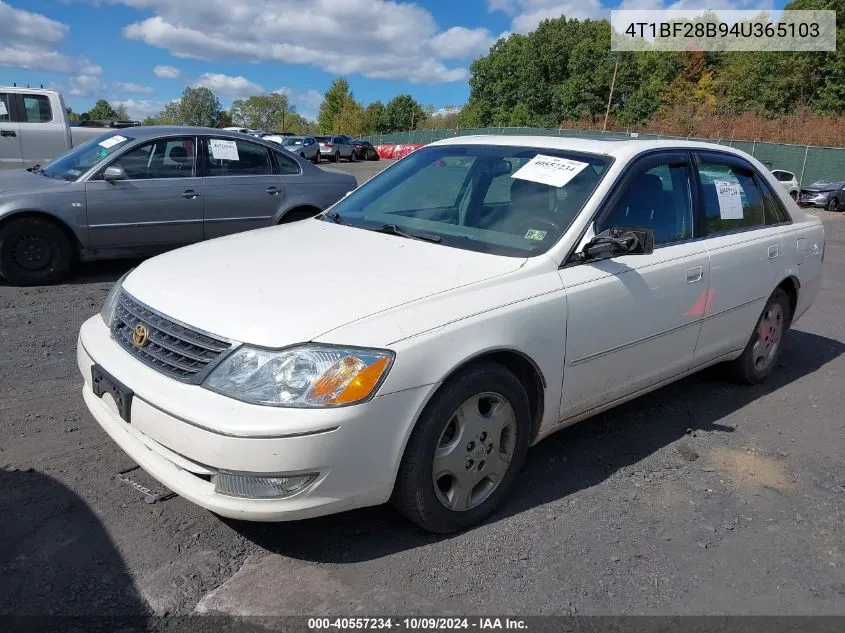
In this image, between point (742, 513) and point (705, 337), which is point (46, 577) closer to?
point (742, 513)

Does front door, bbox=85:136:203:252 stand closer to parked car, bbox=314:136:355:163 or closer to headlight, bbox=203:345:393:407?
headlight, bbox=203:345:393:407

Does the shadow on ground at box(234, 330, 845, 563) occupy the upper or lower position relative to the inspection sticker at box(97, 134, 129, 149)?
lower

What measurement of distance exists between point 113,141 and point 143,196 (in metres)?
0.75

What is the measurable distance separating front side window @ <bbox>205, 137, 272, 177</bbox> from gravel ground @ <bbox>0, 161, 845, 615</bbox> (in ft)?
12.7

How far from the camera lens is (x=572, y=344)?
3242mm

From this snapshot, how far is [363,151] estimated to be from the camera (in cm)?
4516

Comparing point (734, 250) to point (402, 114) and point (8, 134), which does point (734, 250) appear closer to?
point (8, 134)

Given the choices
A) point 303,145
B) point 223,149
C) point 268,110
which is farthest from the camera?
point 268,110

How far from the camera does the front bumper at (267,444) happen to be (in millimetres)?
2428

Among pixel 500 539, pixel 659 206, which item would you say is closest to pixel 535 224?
pixel 659 206

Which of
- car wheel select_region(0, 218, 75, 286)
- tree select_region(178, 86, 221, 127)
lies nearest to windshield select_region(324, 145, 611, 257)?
car wheel select_region(0, 218, 75, 286)

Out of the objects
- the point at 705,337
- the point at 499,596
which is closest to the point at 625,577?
the point at 499,596

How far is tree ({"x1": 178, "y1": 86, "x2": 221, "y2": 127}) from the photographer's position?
312ft

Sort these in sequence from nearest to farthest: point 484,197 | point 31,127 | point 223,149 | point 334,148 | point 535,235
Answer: point 535,235, point 484,197, point 223,149, point 31,127, point 334,148
